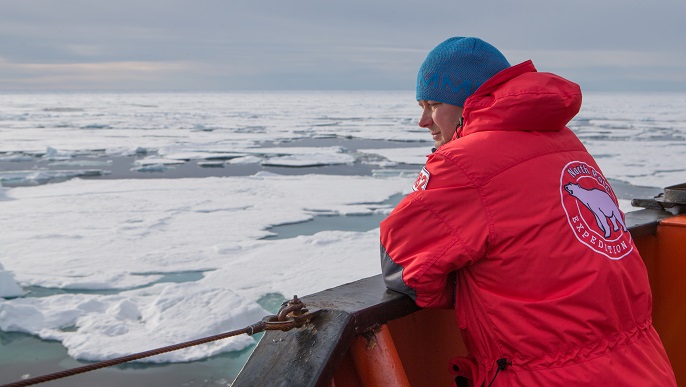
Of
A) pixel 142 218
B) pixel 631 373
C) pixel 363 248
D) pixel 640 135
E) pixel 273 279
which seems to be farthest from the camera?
pixel 640 135

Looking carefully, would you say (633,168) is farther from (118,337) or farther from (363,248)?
(118,337)

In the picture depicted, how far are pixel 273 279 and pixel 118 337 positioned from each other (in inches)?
55.5

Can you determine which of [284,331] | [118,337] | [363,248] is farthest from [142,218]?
[284,331]

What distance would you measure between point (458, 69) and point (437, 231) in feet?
1.44

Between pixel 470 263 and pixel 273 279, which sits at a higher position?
pixel 470 263

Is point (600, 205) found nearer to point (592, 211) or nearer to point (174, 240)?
point (592, 211)

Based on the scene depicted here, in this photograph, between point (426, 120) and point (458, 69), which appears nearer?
point (458, 69)

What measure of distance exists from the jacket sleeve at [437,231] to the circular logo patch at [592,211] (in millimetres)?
157

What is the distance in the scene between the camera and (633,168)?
38.5ft

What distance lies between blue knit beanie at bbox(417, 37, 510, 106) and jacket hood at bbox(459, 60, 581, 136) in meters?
0.18

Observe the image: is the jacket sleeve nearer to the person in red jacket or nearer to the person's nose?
the person in red jacket

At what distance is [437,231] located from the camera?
114cm

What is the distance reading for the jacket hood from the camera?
115 cm

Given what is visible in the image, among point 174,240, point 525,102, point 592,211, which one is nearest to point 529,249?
point 592,211
